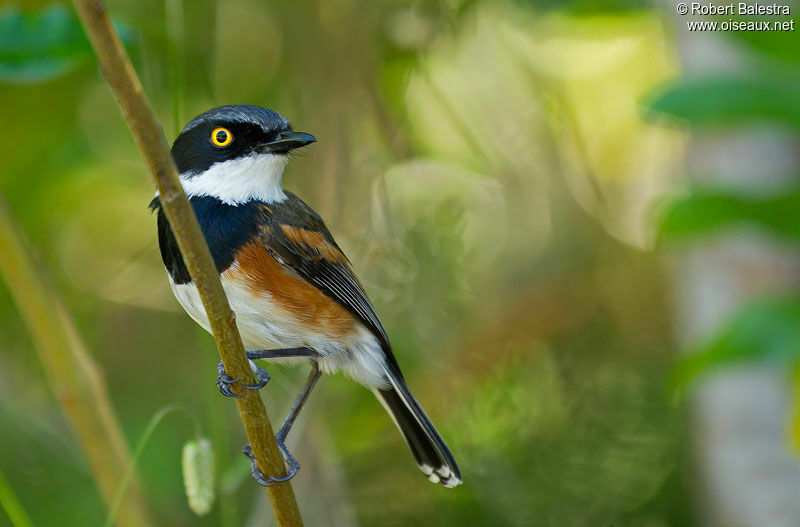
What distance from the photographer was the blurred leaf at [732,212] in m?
2.52

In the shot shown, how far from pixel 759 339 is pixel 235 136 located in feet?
6.07

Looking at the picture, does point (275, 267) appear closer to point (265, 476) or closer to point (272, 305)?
point (272, 305)

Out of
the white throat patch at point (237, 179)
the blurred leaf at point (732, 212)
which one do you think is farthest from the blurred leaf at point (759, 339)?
the white throat patch at point (237, 179)

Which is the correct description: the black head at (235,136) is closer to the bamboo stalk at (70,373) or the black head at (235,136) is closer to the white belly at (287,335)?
the white belly at (287,335)

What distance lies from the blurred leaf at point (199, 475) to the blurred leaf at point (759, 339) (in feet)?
4.43

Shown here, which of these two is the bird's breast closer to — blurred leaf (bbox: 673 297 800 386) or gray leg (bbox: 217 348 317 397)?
gray leg (bbox: 217 348 317 397)

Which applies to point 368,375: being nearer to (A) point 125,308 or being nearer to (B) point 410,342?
(B) point 410,342

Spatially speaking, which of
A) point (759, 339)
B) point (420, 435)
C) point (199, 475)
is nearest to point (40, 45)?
point (199, 475)

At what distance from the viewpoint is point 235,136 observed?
3.20 meters

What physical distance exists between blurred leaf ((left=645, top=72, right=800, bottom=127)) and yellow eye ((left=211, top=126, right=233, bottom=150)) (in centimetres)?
143

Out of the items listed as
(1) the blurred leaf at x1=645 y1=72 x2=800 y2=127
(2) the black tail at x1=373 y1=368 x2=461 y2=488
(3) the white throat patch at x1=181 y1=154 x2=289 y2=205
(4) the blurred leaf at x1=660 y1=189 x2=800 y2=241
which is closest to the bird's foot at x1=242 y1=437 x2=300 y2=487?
(2) the black tail at x1=373 y1=368 x2=461 y2=488

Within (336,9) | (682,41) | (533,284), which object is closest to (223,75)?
(336,9)

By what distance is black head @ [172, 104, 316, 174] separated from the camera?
3117 mm

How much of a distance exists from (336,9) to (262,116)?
2042mm
